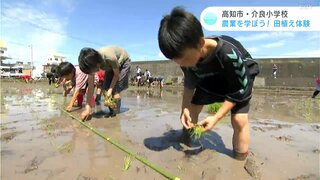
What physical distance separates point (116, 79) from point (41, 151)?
7.55 ft

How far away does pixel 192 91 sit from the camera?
3352mm

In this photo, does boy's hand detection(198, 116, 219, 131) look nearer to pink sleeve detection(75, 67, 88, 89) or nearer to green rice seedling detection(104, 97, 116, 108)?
green rice seedling detection(104, 97, 116, 108)

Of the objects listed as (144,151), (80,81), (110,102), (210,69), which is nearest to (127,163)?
(144,151)

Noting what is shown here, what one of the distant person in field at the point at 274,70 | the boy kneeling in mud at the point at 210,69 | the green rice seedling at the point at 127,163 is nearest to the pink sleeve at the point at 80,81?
the boy kneeling in mud at the point at 210,69

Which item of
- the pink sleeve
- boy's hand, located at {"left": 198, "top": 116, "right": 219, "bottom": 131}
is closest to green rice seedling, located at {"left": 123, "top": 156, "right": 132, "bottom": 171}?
boy's hand, located at {"left": 198, "top": 116, "right": 219, "bottom": 131}

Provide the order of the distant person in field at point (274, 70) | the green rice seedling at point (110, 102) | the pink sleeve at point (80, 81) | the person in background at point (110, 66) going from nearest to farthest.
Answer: the person in background at point (110, 66) → the green rice seedling at point (110, 102) → the pink sleeve at point (80, 81) → the distant person in field at point (274, 70)

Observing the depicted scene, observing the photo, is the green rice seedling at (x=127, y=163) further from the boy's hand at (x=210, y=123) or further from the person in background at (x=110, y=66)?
the person in background at (x=110, y=66)

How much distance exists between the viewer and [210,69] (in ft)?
9.41

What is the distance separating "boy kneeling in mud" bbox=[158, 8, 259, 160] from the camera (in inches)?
90.4

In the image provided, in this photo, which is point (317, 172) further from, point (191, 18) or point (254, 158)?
point (191, 18)

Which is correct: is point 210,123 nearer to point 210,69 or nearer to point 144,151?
point 210,69

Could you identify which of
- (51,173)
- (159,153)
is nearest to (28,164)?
(51,173)

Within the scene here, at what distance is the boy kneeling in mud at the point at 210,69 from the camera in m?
2.30

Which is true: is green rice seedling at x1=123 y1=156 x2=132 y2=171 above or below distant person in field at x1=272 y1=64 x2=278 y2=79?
below
